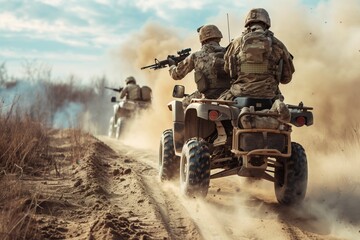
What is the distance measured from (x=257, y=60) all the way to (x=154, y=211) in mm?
2267

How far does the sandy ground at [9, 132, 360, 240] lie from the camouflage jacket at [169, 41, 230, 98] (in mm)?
1515

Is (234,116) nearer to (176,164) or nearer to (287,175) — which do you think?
(287,175)

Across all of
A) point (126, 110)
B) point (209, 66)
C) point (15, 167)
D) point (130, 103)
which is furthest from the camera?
point (126, 110)

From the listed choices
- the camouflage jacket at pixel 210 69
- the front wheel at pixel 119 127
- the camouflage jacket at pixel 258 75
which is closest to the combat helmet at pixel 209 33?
the camouflage jacket at pixel 210 69

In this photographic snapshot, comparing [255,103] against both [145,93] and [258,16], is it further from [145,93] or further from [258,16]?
[145,93]

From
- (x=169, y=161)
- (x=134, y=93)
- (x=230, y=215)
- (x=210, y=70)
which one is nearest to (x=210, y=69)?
(x=210, y=70)

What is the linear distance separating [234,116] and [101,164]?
4071 millimetres

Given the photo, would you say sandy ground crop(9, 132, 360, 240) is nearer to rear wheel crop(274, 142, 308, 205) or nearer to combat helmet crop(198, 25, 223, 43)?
rear wheel crop(274, 142, 308, 205)

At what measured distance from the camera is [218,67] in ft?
26.4

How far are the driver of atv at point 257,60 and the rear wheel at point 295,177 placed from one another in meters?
0.74

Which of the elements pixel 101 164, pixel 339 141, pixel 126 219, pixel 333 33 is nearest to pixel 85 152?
pixel 101 164

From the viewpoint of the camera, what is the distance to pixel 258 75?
7188 mm

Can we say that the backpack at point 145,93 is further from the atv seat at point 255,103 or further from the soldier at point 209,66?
the atv seat at point 255,103

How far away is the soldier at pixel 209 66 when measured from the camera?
26.4 ft
